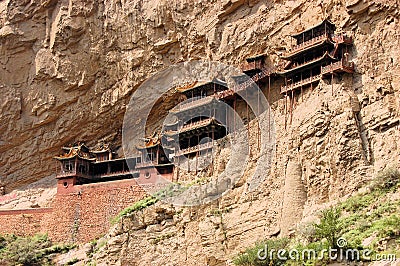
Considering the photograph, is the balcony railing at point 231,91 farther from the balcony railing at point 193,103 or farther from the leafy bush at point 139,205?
the leafy bush at point 139,205

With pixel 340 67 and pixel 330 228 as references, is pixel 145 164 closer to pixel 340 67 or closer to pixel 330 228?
pixel 340 67

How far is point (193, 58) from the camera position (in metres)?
49.8

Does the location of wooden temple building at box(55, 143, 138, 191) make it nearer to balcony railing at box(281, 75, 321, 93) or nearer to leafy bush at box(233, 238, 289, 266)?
balcony railing at box(281, 75, 321, 93)

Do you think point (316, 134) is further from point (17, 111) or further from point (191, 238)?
point (17, 111)

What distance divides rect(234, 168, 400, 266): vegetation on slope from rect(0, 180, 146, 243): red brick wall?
1501 centimetres

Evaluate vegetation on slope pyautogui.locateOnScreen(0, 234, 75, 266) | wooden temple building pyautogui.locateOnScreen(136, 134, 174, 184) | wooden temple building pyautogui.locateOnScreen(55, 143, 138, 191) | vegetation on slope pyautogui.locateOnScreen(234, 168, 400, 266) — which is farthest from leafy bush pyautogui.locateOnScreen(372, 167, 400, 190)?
vegetation on slope pyautogui.locateOnScreen(0, 234, 75, 266)

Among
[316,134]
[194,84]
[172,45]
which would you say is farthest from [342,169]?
[172,45]

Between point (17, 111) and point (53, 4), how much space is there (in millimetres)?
8113

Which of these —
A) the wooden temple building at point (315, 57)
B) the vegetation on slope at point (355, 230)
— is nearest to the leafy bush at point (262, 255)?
the vegetation on slope at point (355, 230)

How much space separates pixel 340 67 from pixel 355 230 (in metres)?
9.44

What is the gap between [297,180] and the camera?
117ft

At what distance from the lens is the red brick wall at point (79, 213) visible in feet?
154

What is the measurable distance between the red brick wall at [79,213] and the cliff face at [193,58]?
619 centimetres

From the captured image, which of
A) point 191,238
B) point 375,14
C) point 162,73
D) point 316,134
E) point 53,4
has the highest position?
point 53,4
